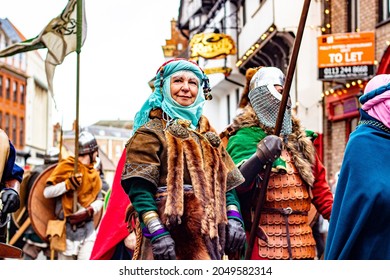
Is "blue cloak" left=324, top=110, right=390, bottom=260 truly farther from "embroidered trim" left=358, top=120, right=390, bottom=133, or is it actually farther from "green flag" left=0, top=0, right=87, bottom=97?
"green flag" left=0, top=0, right=87, bottom=97

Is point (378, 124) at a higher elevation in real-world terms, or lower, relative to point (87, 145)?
higher

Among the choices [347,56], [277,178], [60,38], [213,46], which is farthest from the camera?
[213,46]

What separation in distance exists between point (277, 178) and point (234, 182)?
75 centimetres

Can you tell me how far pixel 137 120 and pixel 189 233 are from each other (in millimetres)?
713

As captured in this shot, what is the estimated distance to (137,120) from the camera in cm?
598

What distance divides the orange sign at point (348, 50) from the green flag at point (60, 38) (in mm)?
8706

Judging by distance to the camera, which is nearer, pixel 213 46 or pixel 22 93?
pixel 213 46

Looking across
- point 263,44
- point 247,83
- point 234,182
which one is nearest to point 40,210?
point 247,83

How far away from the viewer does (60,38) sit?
30.3 feet

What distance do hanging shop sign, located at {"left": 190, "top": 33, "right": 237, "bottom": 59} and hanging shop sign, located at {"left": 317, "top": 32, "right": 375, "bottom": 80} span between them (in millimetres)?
11238

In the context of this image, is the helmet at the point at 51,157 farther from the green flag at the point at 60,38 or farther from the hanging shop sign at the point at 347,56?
the hanging shop sign at the point at 347,56

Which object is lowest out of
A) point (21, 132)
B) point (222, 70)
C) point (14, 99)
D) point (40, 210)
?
point (21, 132)

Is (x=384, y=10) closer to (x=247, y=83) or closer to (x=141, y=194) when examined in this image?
(x=247, y=83)
